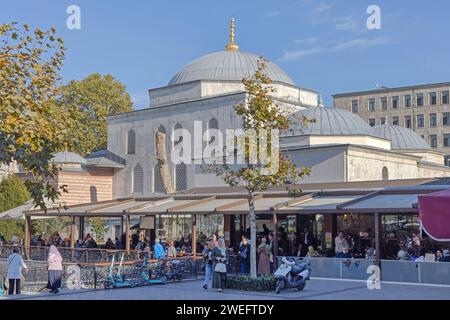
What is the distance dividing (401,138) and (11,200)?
26641 mm

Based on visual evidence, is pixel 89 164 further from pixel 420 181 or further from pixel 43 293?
pixel 43 293

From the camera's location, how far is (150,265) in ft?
61.5

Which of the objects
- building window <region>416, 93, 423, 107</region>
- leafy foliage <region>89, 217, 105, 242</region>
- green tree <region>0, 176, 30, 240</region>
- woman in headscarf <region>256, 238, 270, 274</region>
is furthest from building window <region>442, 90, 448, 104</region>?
woman in headscarf <region>256, 238, 270, 274</region>

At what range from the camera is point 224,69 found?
4456cm

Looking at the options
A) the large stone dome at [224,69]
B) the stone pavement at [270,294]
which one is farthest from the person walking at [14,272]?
the large stone dome at [224,69]

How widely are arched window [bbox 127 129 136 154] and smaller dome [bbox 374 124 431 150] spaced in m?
16.9

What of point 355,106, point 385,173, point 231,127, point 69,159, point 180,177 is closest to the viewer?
point 385,173

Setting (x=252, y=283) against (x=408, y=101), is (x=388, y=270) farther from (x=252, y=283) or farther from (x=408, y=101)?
(x=408, y=101)

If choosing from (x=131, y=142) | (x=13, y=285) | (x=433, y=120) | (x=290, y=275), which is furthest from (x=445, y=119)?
(x=13, y=285)

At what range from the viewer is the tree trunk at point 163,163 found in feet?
131

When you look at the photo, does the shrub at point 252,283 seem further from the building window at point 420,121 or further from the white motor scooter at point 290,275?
the building window at point 420,121

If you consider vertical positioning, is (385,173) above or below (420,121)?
below

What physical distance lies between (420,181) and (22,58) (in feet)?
54.4

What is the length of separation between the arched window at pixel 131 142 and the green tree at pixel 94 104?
11.1 metres
